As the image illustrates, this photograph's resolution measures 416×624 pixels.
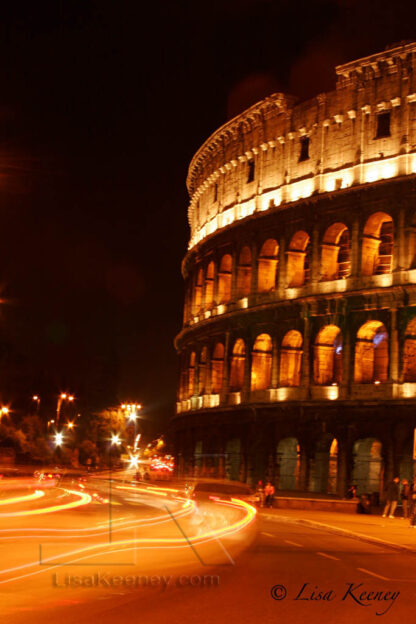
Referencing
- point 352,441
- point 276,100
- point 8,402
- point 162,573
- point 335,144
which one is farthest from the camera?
point 8,402

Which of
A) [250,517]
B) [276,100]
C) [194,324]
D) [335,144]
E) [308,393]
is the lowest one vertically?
[250,517]

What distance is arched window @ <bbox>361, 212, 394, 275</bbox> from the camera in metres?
37.5

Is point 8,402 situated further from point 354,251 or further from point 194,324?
point 354,251

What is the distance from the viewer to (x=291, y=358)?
41156 millimetres

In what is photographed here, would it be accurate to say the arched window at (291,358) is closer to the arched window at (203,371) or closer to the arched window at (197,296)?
the arched window at (203,371)

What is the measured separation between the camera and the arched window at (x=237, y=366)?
44656 mm

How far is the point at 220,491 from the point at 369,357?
9633 millimetres

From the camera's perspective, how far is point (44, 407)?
82.2 metres

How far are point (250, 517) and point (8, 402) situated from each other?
179 ft

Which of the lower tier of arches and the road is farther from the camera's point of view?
the lower tier of arches

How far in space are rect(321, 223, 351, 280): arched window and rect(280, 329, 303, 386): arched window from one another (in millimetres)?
3449

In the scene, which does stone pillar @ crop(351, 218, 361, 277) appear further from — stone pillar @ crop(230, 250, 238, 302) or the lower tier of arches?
stone pillar @ crop(230, 250, 238, 302)

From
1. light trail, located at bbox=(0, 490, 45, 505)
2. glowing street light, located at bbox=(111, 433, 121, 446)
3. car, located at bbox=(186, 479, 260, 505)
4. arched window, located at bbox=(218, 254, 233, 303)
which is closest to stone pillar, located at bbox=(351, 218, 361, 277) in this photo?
car, located at bbox=(186, 479, 260, 505)

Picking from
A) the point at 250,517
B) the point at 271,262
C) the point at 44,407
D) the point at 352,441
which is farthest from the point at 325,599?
the point at 44,407
